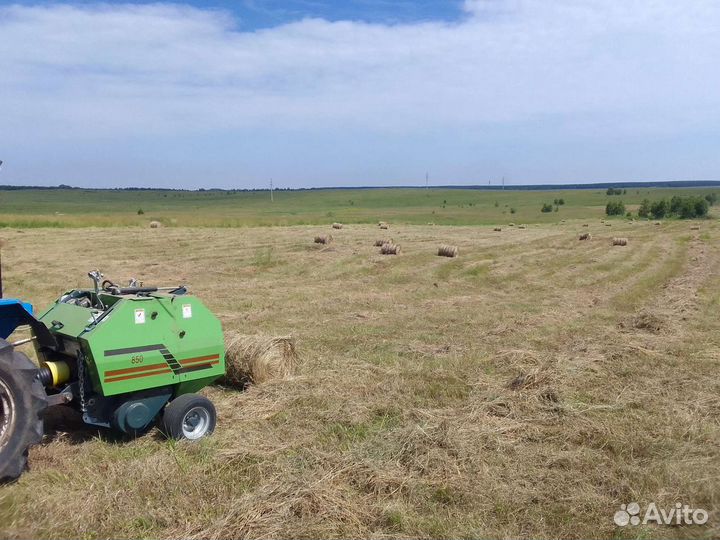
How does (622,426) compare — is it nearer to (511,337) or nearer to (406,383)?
(406,383)

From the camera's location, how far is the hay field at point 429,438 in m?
4.53

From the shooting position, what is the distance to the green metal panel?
219 inches

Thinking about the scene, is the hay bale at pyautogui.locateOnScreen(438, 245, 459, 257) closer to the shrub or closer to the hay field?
the hay field

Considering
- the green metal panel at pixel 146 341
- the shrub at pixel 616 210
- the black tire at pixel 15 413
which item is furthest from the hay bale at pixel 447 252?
the shrub at pixel 616 210

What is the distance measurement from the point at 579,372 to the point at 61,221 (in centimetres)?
3946

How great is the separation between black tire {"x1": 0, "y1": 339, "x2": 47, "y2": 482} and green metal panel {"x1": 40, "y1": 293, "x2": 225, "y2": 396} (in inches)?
23.3

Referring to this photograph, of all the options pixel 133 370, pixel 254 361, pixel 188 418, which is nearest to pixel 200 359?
pixel 188 418

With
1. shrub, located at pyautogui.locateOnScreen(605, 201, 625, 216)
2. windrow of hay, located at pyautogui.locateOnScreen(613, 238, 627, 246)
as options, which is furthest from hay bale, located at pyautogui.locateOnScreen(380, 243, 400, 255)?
shrub, located at pyautogui.locateOnScreen(605, 201, 625, 216)

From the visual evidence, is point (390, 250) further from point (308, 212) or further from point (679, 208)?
point (308, 212)

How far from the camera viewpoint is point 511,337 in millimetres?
10453

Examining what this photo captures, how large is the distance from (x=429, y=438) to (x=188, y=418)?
244 cm

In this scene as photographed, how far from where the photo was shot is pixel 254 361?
7781 millimetres

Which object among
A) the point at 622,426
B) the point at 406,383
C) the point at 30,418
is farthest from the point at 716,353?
the point at 30,418

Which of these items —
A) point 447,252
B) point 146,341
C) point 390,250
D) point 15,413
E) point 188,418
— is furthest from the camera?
point 447,252
